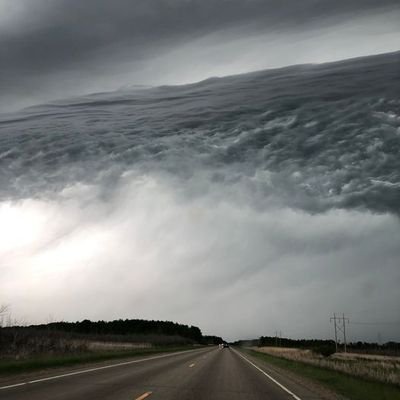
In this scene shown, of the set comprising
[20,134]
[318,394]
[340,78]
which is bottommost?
[318,394]

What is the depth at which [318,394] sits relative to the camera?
14953 mm

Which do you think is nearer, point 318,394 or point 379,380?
point 318,394

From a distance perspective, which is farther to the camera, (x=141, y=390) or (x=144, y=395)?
(x=141, y=390)

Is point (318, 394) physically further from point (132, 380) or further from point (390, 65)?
point (390, 65)

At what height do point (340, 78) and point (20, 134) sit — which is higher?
point (340, 78)

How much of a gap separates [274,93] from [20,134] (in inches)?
345

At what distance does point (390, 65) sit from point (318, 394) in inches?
409

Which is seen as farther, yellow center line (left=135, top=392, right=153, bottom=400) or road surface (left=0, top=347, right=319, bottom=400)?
road surface (left=0, top=347, right=319, bottom=400)

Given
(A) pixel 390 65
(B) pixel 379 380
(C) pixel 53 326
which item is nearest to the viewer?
(A) pixel 390 65

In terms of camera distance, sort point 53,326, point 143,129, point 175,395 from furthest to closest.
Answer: point 53,326 < point 143,129 < point 175,395

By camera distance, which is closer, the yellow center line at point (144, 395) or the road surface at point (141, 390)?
the yellow center line at point (144, 395)

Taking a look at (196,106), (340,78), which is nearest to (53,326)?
(196,106)

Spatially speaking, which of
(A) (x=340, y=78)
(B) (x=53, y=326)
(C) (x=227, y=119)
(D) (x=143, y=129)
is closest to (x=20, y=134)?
(D) (x=143, y=129)

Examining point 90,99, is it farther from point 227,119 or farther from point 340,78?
point 340,78
